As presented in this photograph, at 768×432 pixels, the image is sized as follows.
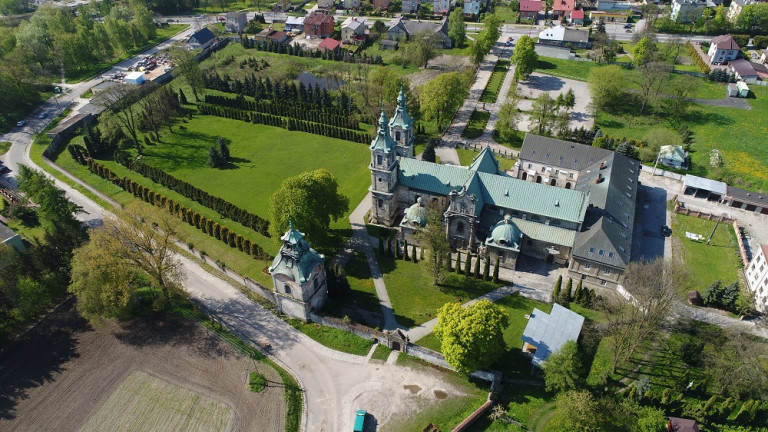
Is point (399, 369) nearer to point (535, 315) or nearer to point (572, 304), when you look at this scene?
point (535, 315)

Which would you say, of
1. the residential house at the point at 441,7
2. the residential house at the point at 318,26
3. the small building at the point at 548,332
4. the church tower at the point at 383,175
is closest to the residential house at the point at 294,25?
the residential house at the point at 318,26

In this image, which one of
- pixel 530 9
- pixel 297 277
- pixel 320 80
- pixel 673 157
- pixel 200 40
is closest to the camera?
pixel 297 277

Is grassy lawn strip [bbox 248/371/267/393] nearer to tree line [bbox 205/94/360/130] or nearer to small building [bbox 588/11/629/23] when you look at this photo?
tree line [bbox 205/94/360/130]

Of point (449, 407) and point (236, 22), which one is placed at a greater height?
point (236, 22)

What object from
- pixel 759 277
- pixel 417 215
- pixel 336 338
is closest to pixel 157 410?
pixel 336 338

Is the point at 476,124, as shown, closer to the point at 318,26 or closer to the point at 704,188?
the point at 704,188

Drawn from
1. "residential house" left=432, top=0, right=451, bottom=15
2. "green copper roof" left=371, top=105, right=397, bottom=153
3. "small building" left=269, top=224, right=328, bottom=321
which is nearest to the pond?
"green copper roof" left=371, top=105, right=397, bottom=153

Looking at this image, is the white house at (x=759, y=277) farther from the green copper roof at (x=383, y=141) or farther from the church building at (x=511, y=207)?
the green copper roof at (x=383, y=141)

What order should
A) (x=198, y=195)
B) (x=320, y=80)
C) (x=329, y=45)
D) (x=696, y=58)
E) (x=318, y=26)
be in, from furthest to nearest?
1. (x=318, y=26)
2. (x=329, y=45)
3. (x=696, y=58)
4. (x=320, y=80)
5. (x=198, y=195)
